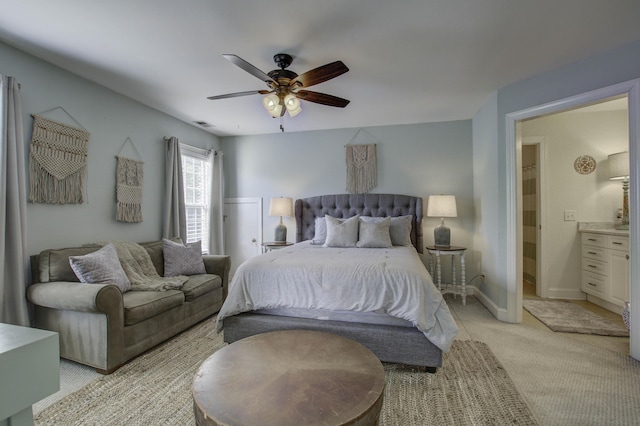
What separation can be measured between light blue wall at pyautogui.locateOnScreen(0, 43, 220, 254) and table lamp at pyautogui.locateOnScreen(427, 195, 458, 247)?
3702 millimetres

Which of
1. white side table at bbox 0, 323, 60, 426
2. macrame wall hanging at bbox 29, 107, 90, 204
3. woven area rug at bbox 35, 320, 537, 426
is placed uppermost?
macrame wall hanging at bbox 29, 107, 90, 204

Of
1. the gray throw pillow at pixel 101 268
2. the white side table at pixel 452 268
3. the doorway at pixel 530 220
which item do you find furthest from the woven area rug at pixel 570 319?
the gray throw pillow at pixel 101 268

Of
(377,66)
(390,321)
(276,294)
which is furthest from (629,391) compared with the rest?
(377,66)

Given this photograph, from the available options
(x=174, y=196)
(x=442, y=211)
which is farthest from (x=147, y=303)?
(x=442, y=211)

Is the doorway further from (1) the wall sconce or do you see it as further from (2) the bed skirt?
(2) the bed skirt

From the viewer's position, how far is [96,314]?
2.21m

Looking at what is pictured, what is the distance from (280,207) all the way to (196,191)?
138 centimetres

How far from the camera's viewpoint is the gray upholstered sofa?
2.20 m

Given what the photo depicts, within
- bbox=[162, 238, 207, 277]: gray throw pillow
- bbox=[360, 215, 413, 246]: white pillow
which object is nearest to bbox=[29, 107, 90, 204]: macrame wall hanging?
bbox=[162, 238, 207, 277]: gray throw pillow

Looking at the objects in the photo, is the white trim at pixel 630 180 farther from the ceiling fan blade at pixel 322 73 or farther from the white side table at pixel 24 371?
the white side table at pixel 24 371

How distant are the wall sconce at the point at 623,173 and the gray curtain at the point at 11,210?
6.19 metres

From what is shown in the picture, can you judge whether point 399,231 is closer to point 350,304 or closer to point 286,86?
point 350,304

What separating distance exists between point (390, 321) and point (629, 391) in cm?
161

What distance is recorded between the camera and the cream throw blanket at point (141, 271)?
2842 mm
